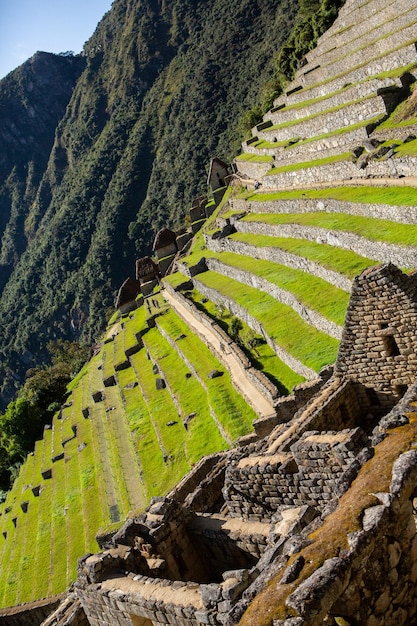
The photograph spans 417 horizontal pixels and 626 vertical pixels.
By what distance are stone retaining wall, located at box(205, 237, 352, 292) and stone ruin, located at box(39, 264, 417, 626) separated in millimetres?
9371

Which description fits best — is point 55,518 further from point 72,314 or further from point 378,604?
point 72,314

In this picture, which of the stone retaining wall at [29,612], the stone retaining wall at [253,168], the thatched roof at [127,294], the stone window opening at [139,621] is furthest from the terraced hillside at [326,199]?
the thatched roof at [127,294]

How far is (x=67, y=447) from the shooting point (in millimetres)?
38312

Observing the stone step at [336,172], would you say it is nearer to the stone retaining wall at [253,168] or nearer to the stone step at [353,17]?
the stone retaining wall at [253,168]

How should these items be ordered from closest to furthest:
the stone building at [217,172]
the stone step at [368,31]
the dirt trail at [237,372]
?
the dirt trail at [237,372] < the stone step at [368,31] < the stone building at [217,172]

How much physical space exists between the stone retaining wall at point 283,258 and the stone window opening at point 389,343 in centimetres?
948

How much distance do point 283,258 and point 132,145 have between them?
120777mm

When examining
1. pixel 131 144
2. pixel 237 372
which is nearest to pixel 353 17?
pixel 237 372

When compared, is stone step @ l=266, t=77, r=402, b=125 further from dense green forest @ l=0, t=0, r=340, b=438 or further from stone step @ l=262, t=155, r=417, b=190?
dense green forest @ l=0, t=0, r=340, b=438

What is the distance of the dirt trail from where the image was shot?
20016 millimetres

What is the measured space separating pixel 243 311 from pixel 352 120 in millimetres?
11983

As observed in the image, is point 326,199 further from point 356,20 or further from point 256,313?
point 356,20

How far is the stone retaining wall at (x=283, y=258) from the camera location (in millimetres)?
20605

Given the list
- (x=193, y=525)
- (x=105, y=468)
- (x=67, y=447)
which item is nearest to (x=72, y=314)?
(x=67, y=447)
